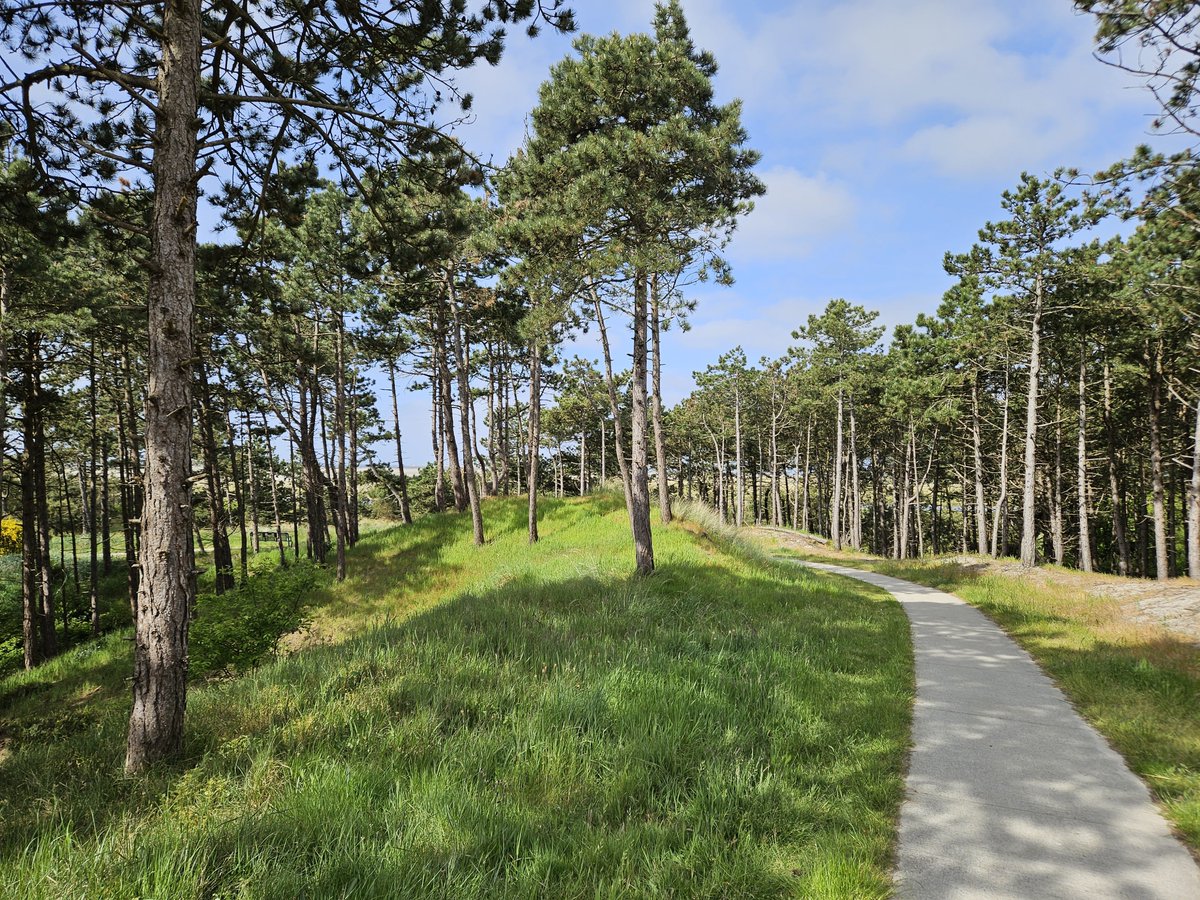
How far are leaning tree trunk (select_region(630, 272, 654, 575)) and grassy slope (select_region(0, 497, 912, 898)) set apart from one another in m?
3.12

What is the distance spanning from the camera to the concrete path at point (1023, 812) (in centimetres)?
279

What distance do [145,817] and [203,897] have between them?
1.01 m

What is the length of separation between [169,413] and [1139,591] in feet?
57.3

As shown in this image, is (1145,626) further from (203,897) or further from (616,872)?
(203,897)

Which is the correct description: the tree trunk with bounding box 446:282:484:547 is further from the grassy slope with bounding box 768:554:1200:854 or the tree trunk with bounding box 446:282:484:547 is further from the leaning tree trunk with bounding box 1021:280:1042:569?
the leaning tree trunk with bounding box 1021:280:1042:569

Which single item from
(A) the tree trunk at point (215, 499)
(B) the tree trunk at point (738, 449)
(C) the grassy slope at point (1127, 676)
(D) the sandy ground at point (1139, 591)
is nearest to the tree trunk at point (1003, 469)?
(D) the sandy ground at point (1139, 591)

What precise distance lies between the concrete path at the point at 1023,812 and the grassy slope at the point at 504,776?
23 centimetres

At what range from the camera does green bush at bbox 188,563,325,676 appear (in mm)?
8680

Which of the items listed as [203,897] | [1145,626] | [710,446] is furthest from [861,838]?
[710,446]

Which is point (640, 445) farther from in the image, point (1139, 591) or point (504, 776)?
point (1139, 591)

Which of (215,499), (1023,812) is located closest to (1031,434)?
(1023,812)

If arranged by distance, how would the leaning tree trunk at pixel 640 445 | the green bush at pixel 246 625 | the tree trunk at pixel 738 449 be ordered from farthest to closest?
the tree trunk at pixel 738 449, the leaning tree trunk at pixel 640 445, the green bush at pixel 246 625

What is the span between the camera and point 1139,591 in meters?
11.6

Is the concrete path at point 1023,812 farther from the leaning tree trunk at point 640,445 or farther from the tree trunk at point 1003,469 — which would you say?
the tree trunk at point 1003,469
